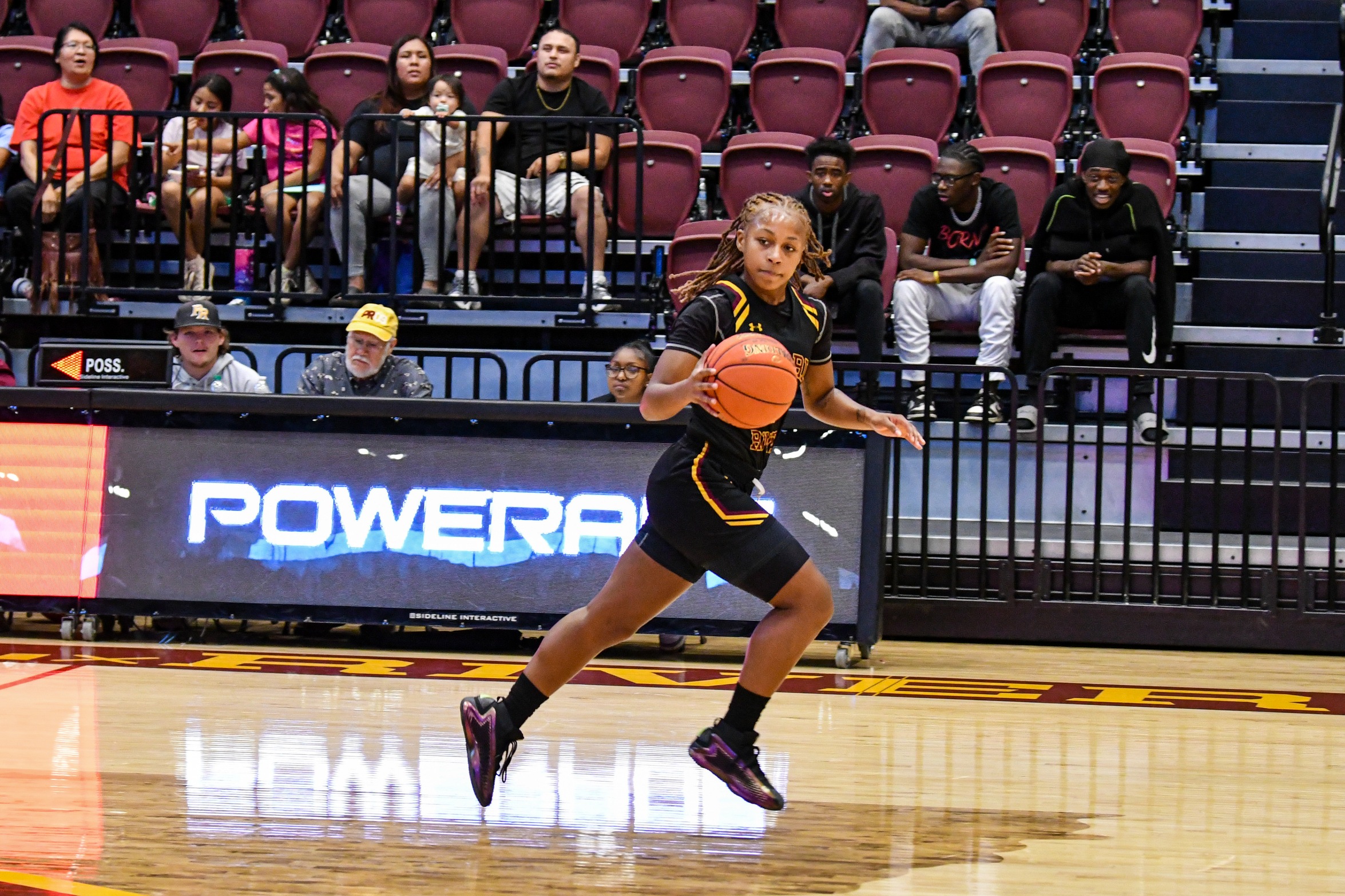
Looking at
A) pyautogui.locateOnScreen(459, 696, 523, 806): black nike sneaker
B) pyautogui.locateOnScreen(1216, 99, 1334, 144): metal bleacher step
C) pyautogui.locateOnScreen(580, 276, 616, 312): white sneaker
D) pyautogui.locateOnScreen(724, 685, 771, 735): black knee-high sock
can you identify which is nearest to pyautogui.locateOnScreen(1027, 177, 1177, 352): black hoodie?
pyautogui.locateOnScreen(580, 276, 616, 312): white sneaker

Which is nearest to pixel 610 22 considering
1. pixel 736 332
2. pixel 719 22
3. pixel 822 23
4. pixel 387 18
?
pixel 719 22

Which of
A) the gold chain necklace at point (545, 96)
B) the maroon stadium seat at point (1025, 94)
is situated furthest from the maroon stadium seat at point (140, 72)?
the maroon stadium seat at point (1025, 94)

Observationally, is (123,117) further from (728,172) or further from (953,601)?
(953,601)

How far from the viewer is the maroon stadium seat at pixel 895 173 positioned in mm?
10672

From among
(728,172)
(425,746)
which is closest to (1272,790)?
(425,746)

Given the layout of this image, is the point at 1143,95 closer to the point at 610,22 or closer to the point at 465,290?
the point at 610,22

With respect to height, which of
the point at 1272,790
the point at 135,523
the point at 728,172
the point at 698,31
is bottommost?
the point at 1272,790

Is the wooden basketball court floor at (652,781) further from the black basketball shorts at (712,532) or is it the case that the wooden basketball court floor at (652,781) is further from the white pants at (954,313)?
the white pants at (954,313)

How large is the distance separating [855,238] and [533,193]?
2196mm

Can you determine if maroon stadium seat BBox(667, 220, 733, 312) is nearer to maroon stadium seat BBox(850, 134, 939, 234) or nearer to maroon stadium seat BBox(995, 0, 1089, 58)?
maroon stadium seat BBox(850, 134, 939, 234)

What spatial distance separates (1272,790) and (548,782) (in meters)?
2.28

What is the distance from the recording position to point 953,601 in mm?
8625

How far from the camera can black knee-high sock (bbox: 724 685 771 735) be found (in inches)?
180

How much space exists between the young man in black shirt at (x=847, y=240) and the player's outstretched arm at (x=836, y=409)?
4.32m
